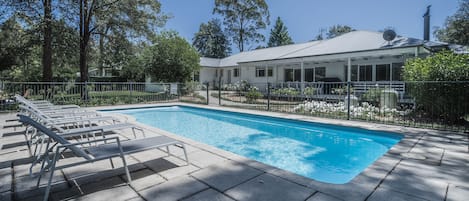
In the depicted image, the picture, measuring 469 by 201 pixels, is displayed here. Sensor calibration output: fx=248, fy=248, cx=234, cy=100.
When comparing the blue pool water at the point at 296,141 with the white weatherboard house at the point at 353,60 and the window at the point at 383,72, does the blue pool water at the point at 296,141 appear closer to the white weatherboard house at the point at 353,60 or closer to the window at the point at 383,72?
the white weatherboard house at the point at 353,60

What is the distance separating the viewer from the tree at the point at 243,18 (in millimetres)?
33344

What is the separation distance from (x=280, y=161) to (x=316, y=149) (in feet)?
4.03

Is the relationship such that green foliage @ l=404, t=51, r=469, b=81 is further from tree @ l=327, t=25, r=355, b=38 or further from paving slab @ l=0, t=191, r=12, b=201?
tree @ l=327, t=25, r=355, b=38

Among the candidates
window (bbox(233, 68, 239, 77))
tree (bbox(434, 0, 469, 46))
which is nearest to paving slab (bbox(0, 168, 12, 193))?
window (bbox(233, 68, 239, 77))

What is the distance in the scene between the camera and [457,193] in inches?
101

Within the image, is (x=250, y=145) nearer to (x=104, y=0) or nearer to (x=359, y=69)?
(x=359, y=69)

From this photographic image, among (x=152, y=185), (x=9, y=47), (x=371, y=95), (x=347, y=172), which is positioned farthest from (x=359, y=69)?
(x=9, y=47)

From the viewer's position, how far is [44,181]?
284cm

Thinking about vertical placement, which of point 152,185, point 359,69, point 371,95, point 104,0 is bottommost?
point 152,185

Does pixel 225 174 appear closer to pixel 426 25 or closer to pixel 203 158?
pixel 203 158

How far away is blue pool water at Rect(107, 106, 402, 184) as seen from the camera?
4770mm

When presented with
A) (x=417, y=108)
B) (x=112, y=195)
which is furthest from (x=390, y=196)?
(x=417, y=108)

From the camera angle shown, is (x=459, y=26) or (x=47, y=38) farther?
Result: (x=459, y=26)

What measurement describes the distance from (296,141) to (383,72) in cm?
1021
